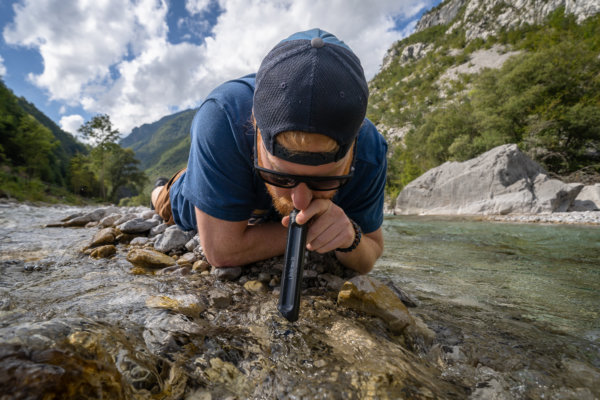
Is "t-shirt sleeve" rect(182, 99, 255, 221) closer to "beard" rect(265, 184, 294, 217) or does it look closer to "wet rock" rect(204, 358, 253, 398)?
"beard" rect(265, 184, 294, 217)

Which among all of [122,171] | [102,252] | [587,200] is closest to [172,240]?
[102,252]

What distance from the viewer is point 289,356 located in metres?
1.18

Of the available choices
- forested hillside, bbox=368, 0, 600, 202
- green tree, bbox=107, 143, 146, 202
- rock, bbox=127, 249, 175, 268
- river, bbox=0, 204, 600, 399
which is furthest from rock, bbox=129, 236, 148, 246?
green tree, bbox=107, 143, 146, 202

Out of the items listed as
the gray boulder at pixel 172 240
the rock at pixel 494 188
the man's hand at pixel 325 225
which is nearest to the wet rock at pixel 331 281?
the man's hand at pixel 325 225

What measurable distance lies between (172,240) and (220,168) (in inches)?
55.3

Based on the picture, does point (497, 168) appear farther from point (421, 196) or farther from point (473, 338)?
point (473, 338)

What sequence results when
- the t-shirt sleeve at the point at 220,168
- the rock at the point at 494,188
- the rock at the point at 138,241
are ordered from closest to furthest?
the t-shirt sleeve at the point at 220,168, the rock at the point at 138,241, the rock at the point at 494,188

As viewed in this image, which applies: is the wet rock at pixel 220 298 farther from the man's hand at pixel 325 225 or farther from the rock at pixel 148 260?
the rock at pixel 148 260

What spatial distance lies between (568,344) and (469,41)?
80088 mm

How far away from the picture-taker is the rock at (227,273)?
204 centimetres

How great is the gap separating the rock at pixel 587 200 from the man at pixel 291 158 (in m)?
15.1

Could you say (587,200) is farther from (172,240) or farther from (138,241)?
(138,241)

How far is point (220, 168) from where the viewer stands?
180cm

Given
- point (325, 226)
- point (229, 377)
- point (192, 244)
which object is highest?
point (325, 226)
